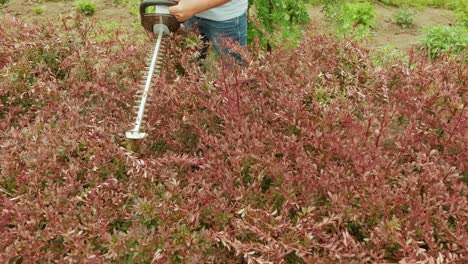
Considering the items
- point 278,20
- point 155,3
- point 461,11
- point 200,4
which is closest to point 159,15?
point 155,3

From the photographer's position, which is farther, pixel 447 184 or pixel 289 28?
pixel 289 28

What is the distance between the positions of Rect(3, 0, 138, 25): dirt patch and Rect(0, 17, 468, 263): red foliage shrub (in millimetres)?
2921

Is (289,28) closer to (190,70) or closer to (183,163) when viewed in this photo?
(190,70)

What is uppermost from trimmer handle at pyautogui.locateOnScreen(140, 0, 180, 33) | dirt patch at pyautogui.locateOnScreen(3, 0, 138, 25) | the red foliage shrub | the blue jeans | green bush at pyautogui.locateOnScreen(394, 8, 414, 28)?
trimmer handle at pyautogui.locateOnScreen(140, 0, 180, 33)

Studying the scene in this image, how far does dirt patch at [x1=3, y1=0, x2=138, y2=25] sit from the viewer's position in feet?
17.9

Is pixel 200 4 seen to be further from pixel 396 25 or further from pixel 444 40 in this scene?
pixel 396 25

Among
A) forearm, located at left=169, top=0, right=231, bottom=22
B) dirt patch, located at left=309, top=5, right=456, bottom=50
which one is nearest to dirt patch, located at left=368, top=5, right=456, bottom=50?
dirt patch, located at left=309, top=5, right=456, bottom=50

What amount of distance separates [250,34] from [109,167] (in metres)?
1.70

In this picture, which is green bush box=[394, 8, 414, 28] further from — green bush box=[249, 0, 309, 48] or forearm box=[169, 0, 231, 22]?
forearm box=[169, 0, 231, 22]

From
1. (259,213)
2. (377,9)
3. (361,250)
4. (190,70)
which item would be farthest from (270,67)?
(377,9)

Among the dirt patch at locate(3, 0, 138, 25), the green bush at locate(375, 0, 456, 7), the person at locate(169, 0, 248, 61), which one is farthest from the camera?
the green bush at locate(375, 0, 456, 7)

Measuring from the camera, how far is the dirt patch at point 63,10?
546 centimetres

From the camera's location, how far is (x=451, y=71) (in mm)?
2484

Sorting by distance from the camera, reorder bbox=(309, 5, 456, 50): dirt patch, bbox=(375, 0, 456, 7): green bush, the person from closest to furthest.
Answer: the person → bbox=(309, 5, 456, 50): dirt patch → bbox=(375, 0, 456, 7): green bush
